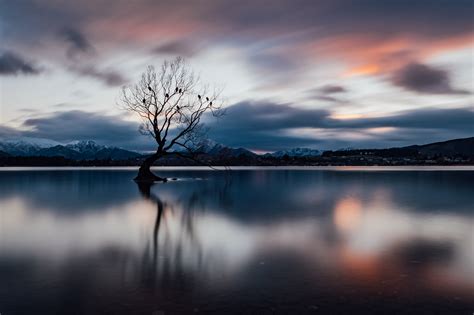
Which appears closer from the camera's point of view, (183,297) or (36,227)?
(183,297)

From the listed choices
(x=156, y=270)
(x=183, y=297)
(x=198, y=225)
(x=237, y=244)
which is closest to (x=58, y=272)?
(x=156, y=270)

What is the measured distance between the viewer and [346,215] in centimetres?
1603

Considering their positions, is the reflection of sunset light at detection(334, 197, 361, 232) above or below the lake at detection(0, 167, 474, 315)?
below

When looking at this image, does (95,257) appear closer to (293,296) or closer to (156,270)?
(156,270)

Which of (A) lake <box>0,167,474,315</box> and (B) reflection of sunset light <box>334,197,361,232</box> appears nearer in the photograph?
(A) lake <box>0,167,474,315</box>

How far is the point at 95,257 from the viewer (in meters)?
8.36

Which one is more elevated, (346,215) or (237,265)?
(237,265)

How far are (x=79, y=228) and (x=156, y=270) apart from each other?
262 inches

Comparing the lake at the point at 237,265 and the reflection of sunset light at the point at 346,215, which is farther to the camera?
the reflection of sunset light at the point at 346,215

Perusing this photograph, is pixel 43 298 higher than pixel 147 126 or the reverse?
the reverse

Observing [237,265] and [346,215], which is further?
[346,215]

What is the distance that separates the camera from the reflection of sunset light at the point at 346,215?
524 inches

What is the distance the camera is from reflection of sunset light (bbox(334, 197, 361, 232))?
524 inches

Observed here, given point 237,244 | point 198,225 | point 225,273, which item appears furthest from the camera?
point 198,225
